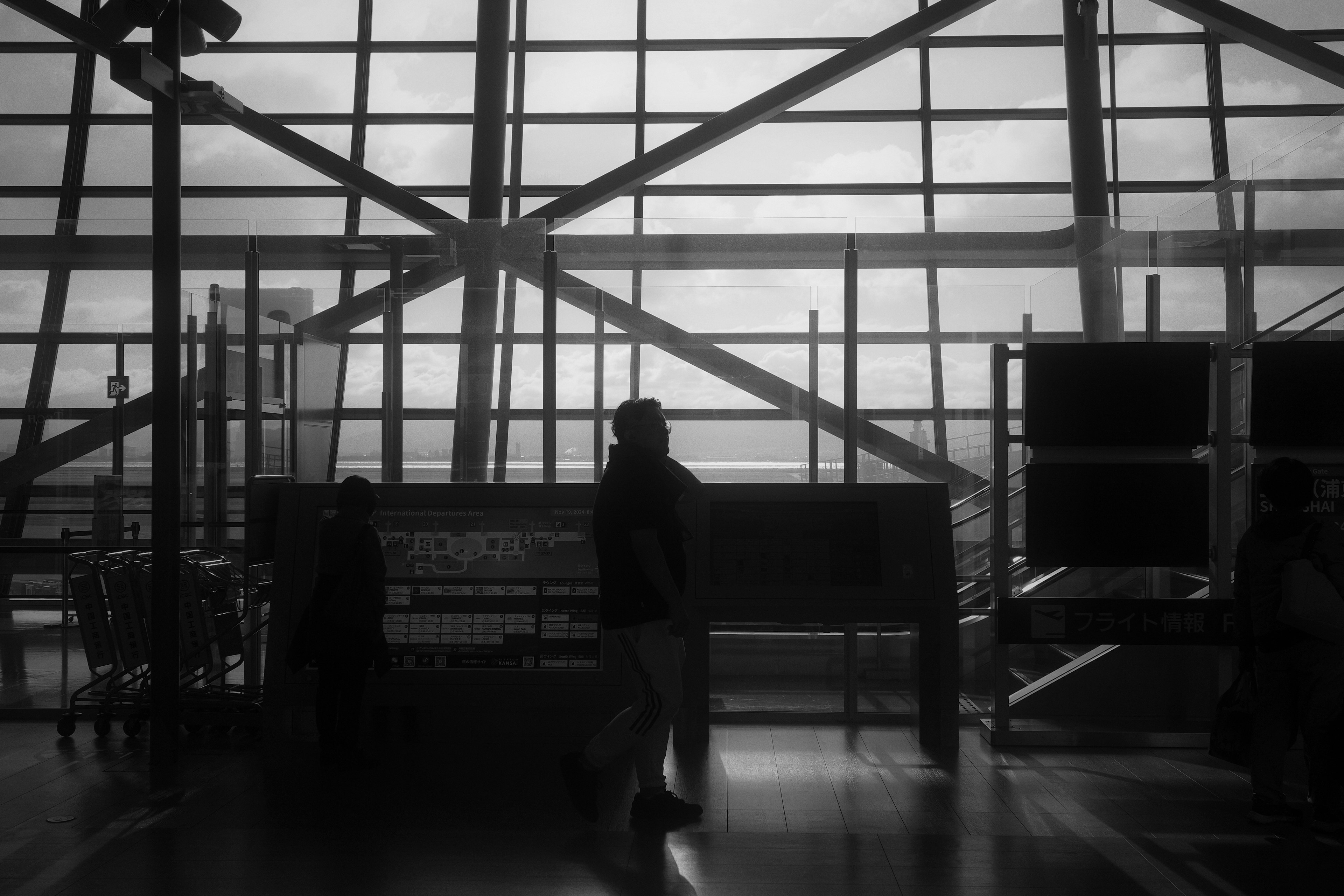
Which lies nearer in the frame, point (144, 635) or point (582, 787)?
point (582, 787)

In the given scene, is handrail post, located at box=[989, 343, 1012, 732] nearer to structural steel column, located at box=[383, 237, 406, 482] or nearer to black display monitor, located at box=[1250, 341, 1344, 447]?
black display monitor, located at box=[1250, 341, 1344, 447]

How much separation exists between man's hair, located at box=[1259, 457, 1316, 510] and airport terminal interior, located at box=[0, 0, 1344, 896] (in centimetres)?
33

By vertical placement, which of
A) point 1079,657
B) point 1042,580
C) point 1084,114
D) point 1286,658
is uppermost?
point 1084,114

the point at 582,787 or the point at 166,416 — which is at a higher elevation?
the point at 166,416

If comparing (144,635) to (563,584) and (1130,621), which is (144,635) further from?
(1130,621)

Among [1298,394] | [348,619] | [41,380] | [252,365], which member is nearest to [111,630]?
[252,365]

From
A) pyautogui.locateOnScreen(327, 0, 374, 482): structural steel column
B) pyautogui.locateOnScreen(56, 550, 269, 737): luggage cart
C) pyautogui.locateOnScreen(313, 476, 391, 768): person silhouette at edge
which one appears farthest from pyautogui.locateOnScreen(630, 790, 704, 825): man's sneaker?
pyautogui.locateOnScreen(327, 0, 374, 482): structural steel column

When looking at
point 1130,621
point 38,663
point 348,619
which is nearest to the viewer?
point 348,619

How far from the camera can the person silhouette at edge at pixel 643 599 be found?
4.05m

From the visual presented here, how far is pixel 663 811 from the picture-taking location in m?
4.22

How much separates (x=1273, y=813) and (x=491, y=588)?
11.7ft

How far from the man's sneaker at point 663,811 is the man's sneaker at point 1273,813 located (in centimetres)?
210

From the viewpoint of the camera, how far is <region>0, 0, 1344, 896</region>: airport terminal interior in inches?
179

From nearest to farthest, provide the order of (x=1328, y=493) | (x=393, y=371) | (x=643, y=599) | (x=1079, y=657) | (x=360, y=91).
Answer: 1. (x=643, y=599)
2. (x=1328, y=493)
3. (x=1079, y=657)
4. (x=393, y=371)
5. (x=360, y=91)
